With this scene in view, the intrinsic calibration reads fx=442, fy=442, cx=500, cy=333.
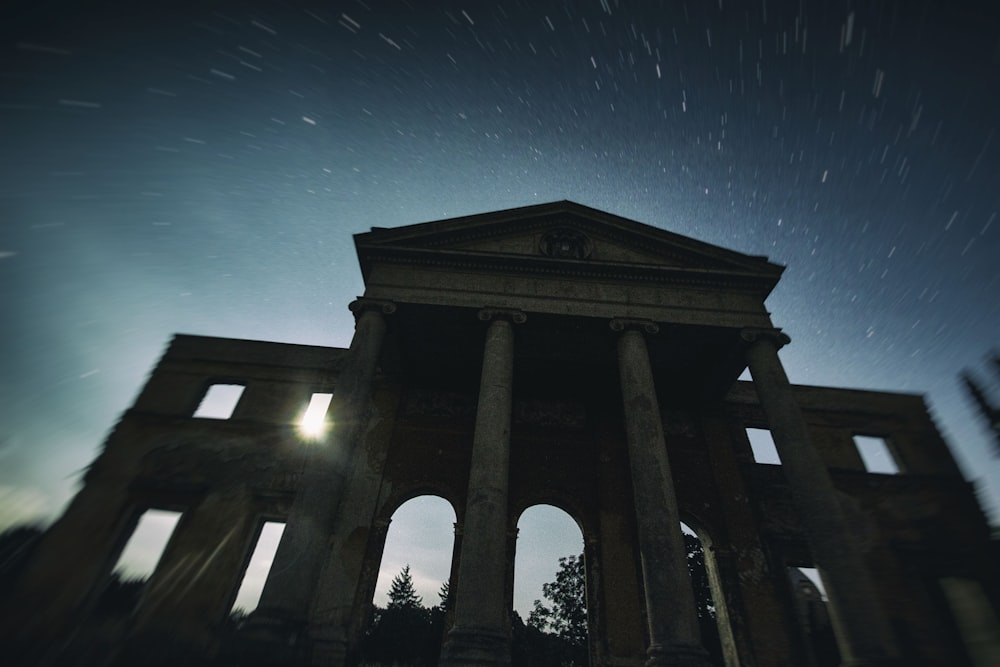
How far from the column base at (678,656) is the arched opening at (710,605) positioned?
0.95 m

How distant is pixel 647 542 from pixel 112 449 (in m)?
15.2

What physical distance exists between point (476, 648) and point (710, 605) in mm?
27795

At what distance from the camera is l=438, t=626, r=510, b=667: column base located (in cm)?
692

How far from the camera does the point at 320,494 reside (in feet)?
28.6

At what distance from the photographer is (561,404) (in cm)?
1508

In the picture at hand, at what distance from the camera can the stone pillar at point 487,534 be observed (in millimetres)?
7156

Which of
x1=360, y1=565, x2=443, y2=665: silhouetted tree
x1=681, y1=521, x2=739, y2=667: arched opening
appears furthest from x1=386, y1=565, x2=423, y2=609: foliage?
x1=681, y1=521, x2=739, y2=667: arched opening

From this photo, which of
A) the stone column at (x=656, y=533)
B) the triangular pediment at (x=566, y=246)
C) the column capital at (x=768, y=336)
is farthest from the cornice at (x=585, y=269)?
the stone column at (x=656, y=533)

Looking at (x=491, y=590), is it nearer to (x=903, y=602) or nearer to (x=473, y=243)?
(x=473, y=243)

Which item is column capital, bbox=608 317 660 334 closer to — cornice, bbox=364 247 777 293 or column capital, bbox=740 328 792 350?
cornice, bbox=364 247 777 293

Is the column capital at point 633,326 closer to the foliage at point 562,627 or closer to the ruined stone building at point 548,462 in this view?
the ruined stone building at point 548,462

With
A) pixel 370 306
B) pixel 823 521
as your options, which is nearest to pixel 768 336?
pixel 823 521

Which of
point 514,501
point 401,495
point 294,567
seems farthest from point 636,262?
point 294,567

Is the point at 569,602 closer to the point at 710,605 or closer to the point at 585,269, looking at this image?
the point at 710,605
